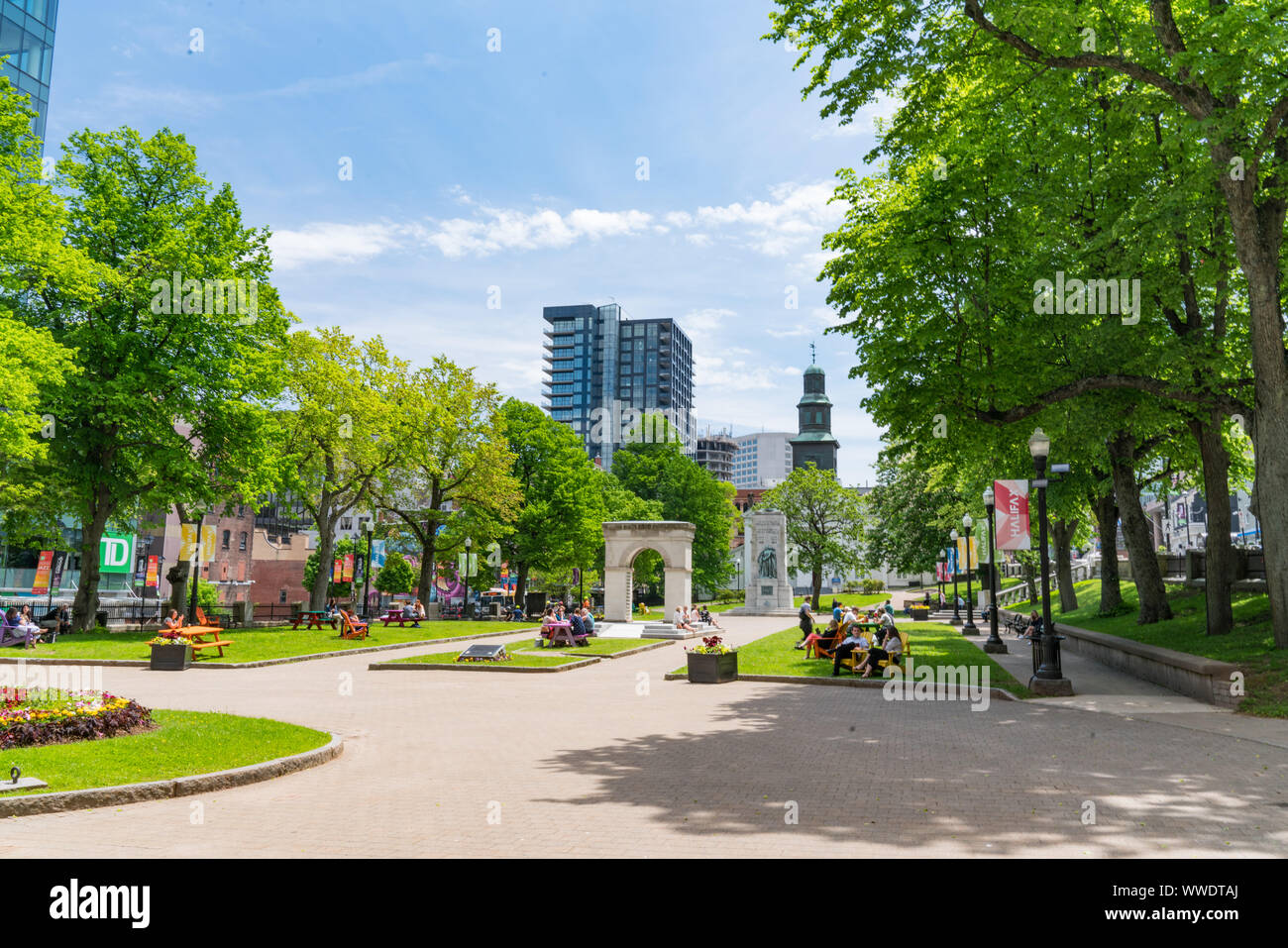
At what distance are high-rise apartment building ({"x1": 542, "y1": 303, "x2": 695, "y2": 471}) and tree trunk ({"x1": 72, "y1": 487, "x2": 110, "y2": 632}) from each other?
152 metres

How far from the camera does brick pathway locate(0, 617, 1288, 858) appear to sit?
21.0 feet

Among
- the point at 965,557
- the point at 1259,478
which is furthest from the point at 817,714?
the point at 965,557

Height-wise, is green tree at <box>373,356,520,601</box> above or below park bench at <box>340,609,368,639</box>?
above

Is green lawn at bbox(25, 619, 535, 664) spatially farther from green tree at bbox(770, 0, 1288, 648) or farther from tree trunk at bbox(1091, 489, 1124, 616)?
tree trunk at bbox(1091, 489, 1124, 616)

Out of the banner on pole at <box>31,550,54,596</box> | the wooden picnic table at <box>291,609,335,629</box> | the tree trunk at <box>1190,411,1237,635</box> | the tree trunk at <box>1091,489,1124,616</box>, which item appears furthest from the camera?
the wooden picnic table at <box>291,609,335,629</box>

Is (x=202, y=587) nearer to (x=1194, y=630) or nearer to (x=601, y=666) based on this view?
(x=601, y=666)

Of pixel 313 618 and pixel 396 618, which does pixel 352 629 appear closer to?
pixel 313 618

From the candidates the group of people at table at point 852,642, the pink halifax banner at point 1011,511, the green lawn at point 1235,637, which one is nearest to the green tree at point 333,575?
the group of people at table at point 852,642

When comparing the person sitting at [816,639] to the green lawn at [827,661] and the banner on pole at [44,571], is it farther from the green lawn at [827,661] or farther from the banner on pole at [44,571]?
the banner on pole at [44,571]

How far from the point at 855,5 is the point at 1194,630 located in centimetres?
1653

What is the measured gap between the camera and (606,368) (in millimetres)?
185250

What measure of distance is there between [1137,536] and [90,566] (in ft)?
117

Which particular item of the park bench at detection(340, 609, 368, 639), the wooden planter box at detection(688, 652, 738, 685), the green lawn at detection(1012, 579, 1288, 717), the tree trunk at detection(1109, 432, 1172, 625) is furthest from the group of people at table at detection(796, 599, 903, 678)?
the park bench at detection(340, 609, 368, 639)
